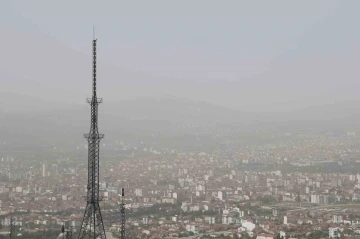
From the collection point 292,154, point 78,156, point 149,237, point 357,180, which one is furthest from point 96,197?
point 292,154

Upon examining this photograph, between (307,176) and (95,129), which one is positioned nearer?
(95,129)

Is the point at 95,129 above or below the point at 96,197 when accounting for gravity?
above

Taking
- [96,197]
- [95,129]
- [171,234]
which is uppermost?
[95,129]

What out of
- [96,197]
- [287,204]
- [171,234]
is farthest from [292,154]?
[96,197]

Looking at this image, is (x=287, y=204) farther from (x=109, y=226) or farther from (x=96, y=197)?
(x=96, y=197)

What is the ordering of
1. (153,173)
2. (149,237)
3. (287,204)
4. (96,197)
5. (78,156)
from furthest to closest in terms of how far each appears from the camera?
(78,156) < (153,173) < (287,204) < (149,237) < (96,197)

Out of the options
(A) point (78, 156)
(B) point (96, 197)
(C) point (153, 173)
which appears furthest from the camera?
(A) point (78, 156)

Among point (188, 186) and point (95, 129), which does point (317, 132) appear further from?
point (95, 129)

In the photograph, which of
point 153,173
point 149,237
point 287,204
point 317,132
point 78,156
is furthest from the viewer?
point 317,132

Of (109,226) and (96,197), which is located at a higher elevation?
(96,197)
